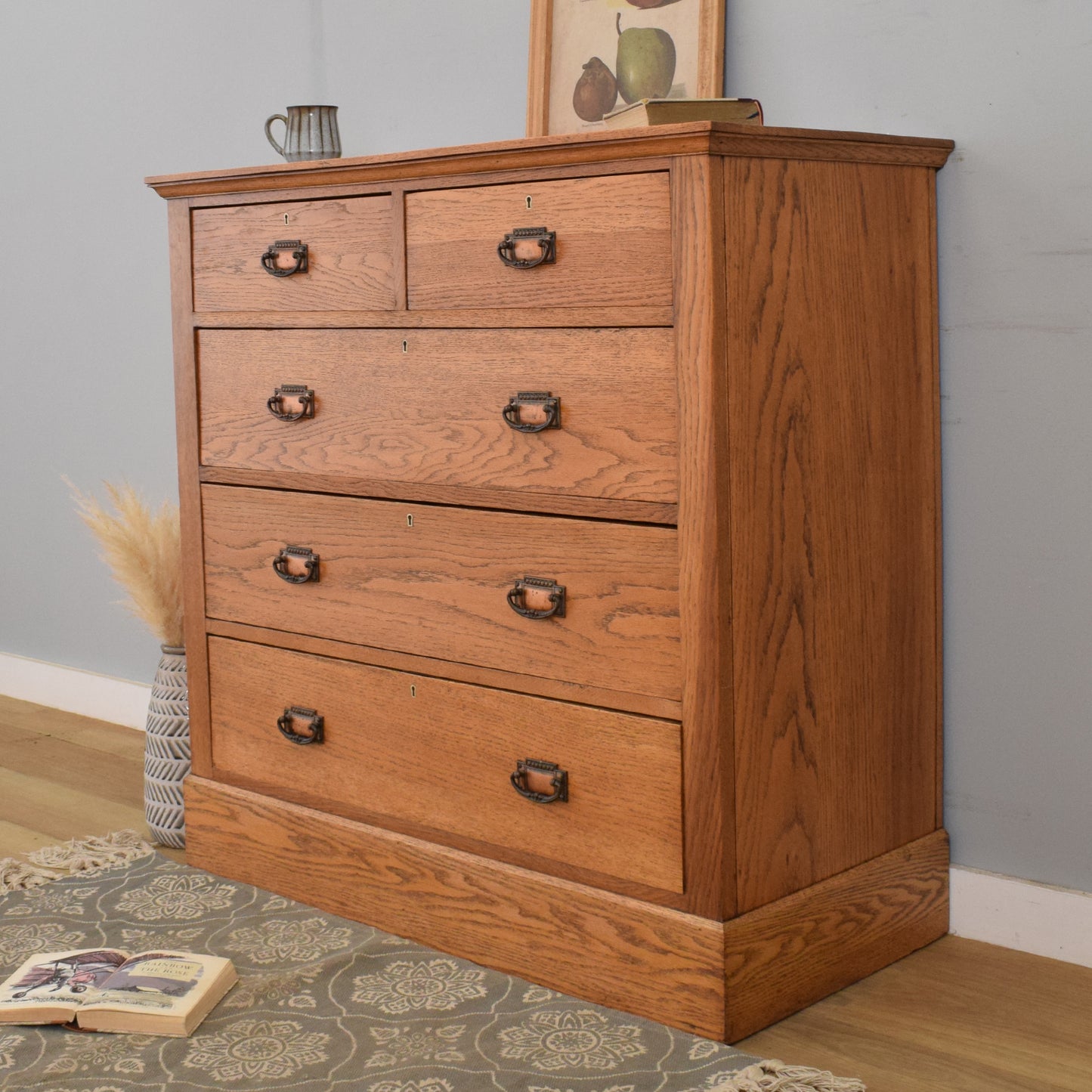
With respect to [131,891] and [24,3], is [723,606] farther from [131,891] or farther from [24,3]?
[24,3]

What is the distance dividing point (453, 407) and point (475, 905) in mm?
684

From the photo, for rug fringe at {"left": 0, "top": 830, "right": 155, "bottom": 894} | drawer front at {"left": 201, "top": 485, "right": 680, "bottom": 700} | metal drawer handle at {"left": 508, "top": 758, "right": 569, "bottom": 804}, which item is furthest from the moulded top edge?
rug fringe at {"left": 0, "top": 830, "right": 155, "bottom": 894}

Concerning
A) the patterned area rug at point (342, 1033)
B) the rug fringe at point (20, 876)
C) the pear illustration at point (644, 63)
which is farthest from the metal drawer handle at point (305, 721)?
the pear illustration at point (644, 63)

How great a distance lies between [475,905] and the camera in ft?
6.54

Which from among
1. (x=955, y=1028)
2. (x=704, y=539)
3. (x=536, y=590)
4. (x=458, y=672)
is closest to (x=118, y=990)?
(x=458, y=672)

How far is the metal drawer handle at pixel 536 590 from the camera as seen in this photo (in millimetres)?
1846

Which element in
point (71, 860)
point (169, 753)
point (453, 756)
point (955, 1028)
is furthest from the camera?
point (169, 753)

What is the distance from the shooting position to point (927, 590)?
6.56 ft

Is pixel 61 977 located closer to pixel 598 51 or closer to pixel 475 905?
pixel 475 905

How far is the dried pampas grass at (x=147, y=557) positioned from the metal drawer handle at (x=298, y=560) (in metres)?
0.37

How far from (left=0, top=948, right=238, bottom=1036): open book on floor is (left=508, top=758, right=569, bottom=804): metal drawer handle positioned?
18.1 inches

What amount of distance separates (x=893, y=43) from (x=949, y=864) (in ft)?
3.79

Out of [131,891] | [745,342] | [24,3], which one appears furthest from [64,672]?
[745,342]

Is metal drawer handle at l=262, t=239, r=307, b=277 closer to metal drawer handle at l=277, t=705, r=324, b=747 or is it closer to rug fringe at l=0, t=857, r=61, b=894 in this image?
metal drawer handle at l=277, t=705, r=324, b=747
